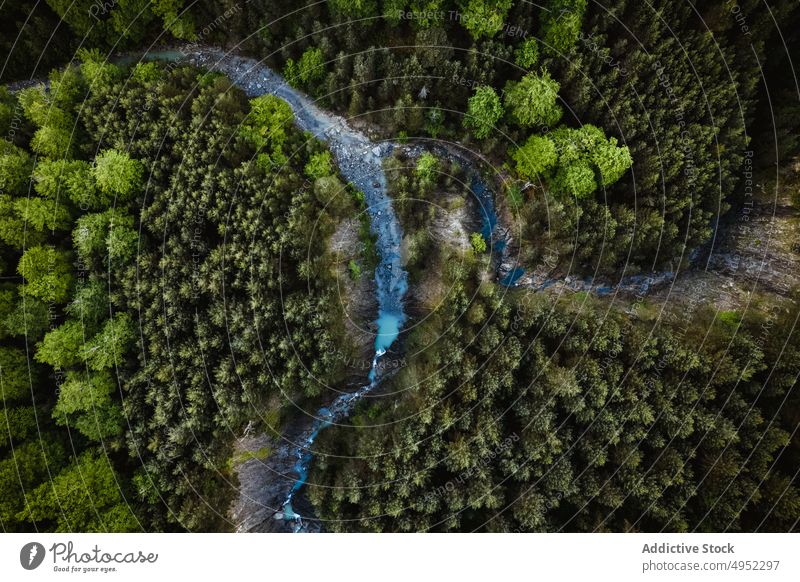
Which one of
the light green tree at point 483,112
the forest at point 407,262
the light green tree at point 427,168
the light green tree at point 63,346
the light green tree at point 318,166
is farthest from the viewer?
the light green tree at point 427,168

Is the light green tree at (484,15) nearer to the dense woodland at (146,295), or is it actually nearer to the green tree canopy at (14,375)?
the dense woodland at (146,295)

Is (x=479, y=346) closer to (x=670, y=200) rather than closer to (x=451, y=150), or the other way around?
(x=451, y=150)

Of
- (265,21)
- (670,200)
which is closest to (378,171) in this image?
(265,21)

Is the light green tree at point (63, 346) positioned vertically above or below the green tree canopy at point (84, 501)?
above

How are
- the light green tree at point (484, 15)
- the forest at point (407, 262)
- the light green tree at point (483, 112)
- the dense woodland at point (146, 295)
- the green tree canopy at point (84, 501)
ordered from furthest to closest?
the light green tree at point (483, 112) → the light green tree at point (484, 15) → the forest at point (407, 262) → the dense woodland at point (146, 295) → the green tree canopy at point (84, 501)

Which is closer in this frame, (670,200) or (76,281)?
(76,281)

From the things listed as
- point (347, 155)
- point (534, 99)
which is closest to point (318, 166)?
point (347, 155)

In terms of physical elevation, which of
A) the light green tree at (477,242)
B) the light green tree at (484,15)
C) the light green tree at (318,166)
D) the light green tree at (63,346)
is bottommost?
the light green tree at (63,346)

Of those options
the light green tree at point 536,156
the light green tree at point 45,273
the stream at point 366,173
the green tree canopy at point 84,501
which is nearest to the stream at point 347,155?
the stream at point 366,173

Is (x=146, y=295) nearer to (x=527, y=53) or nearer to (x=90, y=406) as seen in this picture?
(x=90, y=406)

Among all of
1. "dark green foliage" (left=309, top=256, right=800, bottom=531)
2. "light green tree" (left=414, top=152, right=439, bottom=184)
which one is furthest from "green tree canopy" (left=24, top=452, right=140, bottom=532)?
"light green tree" (left=414, top=152, right=439, bottom=184)
